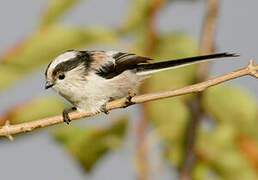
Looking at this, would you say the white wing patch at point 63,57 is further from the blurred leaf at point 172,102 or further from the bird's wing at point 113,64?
the blurred leaf at point 172,102

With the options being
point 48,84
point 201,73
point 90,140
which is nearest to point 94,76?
point 48,84

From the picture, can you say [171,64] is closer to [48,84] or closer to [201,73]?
[201,73]

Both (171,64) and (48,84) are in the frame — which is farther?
(48,84)

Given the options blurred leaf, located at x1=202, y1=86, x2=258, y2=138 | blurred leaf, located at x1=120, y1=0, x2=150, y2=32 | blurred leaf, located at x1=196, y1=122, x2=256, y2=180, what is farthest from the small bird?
blurred leaf, located at x1=196, y1=122, x2=256, y2=180

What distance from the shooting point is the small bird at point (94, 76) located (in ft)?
17.6

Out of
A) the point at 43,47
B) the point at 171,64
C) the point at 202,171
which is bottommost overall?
the point at 202,171

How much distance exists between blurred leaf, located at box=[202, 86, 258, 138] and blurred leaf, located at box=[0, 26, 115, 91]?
879mm

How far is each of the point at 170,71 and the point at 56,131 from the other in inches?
39.5

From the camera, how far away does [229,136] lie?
16.6 ft

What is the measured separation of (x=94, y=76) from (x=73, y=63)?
9.0 inches

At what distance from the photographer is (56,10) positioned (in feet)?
16.2

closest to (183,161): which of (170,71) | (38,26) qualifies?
(170,71)

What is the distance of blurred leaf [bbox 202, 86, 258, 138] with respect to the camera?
16.2ft

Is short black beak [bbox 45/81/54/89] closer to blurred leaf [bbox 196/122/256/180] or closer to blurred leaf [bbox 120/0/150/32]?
blurred leaf [bbox 120/0/150/32]
